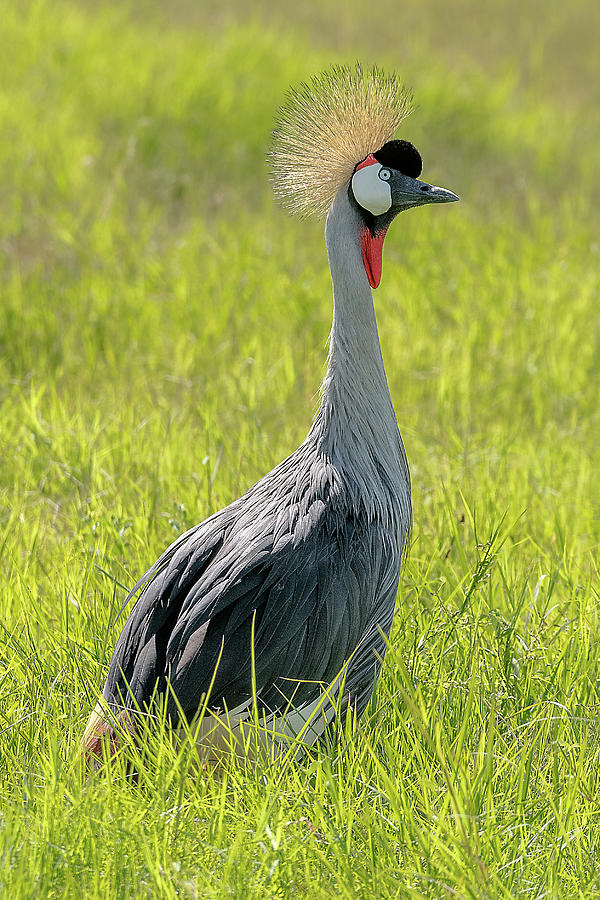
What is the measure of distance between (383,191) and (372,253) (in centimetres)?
15

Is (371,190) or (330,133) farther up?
(330,133)

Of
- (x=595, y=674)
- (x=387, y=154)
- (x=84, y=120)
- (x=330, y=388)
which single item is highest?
(x=84, y=120)

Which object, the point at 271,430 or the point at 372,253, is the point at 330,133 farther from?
the point at 271,430

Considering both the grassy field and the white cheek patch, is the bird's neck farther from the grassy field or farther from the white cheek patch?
the grassy field

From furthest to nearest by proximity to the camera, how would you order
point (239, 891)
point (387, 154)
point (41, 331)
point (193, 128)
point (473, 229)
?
point (193, 128), point (473, 229), point (41, 331), point (387, 154), point (239, 891)

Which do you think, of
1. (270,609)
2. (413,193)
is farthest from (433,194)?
(270,609)

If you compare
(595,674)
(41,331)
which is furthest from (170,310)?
(595,674)

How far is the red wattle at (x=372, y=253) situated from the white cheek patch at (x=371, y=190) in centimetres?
6

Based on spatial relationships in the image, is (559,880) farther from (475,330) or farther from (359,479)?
(475,330)

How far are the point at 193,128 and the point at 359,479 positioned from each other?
5.23 m

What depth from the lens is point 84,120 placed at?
269 inches

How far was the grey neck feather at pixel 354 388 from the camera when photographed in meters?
2.45

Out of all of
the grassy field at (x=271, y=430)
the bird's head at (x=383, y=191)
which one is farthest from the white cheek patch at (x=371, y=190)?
the grassy field at (x=271, y=430)

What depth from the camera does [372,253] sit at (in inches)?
99.1
